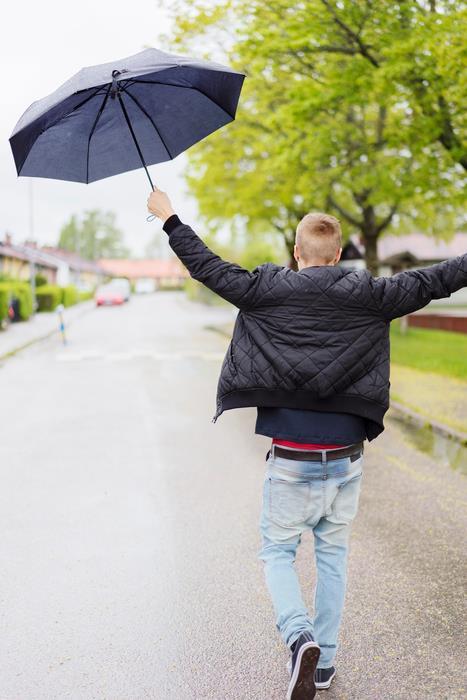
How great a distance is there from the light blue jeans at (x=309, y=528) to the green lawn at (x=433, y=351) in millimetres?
10104

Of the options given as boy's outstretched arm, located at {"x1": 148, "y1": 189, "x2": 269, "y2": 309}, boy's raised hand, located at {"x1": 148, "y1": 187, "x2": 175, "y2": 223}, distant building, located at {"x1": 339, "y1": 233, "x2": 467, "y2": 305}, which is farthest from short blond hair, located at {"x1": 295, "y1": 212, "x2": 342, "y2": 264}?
distant building, located at {"x1": 339, "y1": 233, "x2": 467, "y2": 305}

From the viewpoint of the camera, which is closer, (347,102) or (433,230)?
Answer: (347,102)

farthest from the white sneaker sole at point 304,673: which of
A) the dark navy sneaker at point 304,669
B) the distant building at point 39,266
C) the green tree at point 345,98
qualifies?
the distant building at point 39,266

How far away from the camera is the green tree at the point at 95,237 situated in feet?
469

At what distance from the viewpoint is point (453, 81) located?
11.1 meters

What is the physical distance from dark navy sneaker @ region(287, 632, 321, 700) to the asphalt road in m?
0.30

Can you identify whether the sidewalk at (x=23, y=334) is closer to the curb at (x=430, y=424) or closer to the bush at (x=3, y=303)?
the bush at (x=3, y=303)

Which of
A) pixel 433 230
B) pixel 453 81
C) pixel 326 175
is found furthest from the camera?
pixel 433 230

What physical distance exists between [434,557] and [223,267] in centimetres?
270

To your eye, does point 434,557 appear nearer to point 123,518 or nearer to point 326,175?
point 123,518

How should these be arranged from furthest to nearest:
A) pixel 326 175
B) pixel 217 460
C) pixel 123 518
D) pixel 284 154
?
pixel 326 175 → pixel 284 154 → pixel 217 460 → pixel 123 518

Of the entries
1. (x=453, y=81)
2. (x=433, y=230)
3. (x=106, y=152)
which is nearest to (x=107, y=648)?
(x=106, y=152)

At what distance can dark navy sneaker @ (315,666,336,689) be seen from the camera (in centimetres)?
287

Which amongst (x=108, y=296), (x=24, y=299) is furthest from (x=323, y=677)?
(x=108, y=296)
